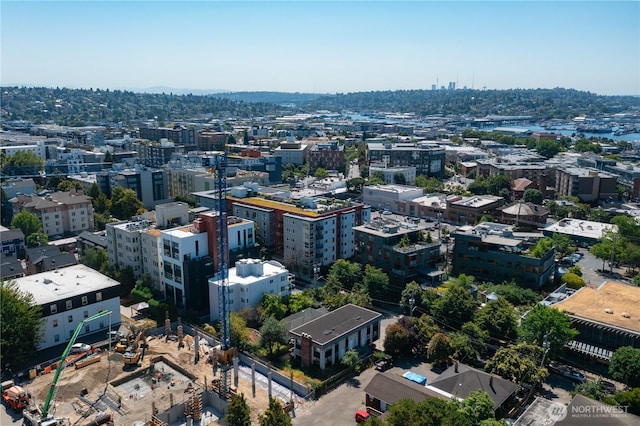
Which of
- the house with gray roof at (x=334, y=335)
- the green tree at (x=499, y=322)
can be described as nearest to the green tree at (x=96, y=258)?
the house with gray roof at (x=334, y=335)

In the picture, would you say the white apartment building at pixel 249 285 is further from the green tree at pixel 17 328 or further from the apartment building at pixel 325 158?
the apartment building at pixel 325 158

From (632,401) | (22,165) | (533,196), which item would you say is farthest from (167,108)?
(632,401)

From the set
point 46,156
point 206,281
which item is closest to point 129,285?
point 206,281

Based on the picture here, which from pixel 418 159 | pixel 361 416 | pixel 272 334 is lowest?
pixel 361 416

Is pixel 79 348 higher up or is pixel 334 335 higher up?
pixel 334 335

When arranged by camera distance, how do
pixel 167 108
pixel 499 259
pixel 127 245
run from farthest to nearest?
pixel 167 108
pixel 499 259
pixel 127 245

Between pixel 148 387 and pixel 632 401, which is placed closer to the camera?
pixel 632 401

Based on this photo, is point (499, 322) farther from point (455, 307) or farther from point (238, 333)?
point (238, 333)
